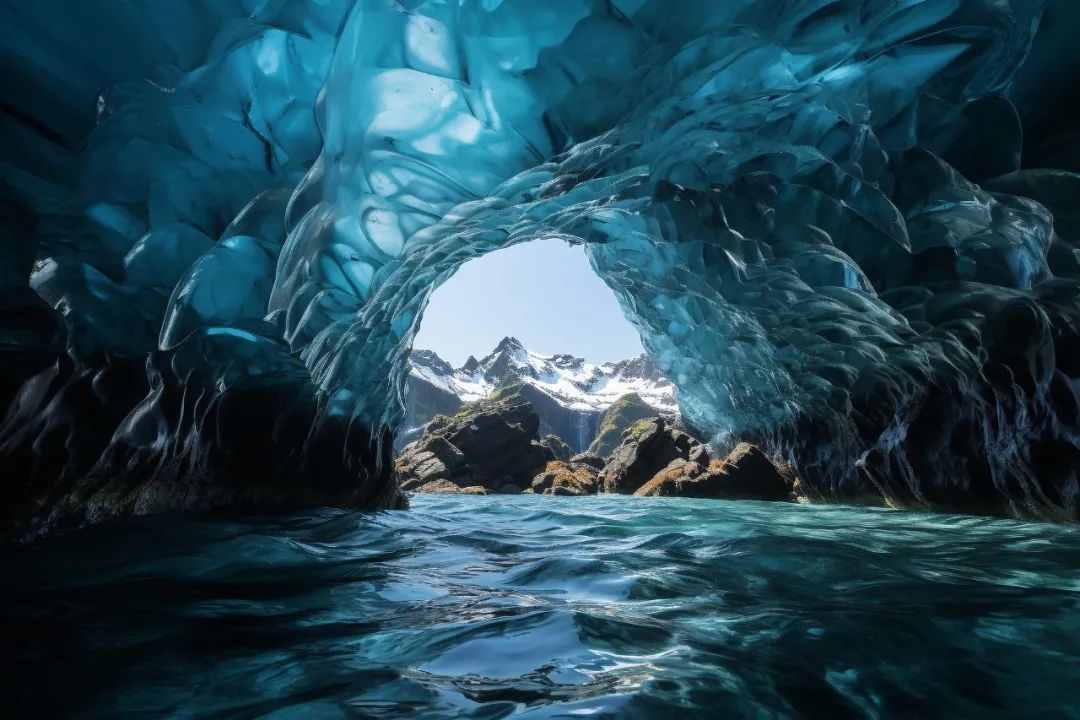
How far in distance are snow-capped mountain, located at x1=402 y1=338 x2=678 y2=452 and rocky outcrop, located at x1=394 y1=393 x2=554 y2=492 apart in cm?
3697

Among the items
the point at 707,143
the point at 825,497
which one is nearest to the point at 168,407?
the point at 707,143

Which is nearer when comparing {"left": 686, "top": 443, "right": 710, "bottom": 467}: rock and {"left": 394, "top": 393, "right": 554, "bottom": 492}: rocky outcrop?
{"left": 686, "top": 443, "right": 710, "bottom": 467}: rock

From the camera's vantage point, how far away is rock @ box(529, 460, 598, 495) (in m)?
18.3

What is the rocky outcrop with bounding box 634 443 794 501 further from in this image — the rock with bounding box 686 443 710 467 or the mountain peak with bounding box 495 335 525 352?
the mountain peak with bounding box 495 335 525 352

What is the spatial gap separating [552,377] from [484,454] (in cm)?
7861

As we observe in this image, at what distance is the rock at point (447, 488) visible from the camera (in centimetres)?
1977

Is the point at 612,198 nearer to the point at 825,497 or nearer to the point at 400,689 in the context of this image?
the point at 400,689

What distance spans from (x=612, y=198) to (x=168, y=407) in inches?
164

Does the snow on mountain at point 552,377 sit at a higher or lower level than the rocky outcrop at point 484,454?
higher

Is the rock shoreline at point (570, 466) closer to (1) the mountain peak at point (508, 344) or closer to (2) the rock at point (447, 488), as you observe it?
(2) the rock at point (447, 488)

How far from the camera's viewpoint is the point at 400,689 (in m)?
1.35

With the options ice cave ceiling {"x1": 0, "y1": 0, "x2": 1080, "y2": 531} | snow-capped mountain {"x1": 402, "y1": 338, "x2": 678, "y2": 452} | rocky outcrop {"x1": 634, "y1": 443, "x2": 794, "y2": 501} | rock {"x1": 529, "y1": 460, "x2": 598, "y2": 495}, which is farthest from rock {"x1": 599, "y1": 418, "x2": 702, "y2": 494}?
snow-capped mountain {"x1": 402, "y1": 338, "x2": 678, "y2": 452}

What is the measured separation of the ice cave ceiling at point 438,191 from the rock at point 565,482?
13.2m

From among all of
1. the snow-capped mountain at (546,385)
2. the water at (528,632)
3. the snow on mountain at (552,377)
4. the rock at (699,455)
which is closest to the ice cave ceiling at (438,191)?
the water at (528,632)
